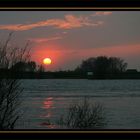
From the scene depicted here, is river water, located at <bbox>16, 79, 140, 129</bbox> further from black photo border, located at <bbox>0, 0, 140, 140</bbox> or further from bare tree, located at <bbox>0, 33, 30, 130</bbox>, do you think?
black photo border, located at <bbox>0, 0, 140, 140</bbox>

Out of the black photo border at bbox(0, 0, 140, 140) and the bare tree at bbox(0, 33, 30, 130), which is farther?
the bare tree at bbox(0, 33, 30, 130)

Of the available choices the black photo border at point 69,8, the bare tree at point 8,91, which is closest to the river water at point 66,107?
the bare tree at point 8,91

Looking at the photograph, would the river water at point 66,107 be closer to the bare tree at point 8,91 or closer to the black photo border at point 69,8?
the bare tree at point 8,91

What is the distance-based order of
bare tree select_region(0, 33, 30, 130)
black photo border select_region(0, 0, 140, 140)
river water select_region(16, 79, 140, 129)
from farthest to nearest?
river water select_region(16, 79, 140, 129) < bare tree select_region(0, 33, 30, 130) < black photo border select_region(0, 0, 140, 140)

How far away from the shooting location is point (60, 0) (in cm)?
206

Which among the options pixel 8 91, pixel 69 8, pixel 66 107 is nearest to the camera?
pixel 69 8

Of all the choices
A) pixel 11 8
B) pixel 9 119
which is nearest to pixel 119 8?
pixel 11 8

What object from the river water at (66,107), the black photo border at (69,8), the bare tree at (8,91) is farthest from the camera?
the river water at (66,107)

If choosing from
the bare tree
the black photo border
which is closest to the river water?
the bare tree

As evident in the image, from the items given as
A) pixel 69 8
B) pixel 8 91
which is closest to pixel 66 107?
pixel 8 91

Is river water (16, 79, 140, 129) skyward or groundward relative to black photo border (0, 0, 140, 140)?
groundward

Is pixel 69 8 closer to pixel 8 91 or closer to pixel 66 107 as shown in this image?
pixel 8 91

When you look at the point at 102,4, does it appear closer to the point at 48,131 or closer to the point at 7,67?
the point at 48,131

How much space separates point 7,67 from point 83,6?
2577 millimetres
